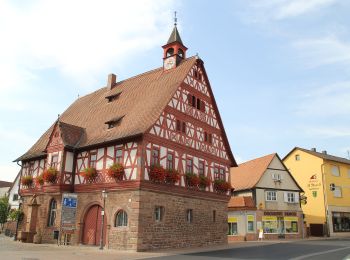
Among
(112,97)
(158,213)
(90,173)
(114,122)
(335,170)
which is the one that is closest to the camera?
(158,213)

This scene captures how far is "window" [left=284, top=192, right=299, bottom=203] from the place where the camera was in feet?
146

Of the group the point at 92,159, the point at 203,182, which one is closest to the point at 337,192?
the point at 203,182

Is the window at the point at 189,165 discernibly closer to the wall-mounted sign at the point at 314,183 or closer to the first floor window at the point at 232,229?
the first floor window at the point at 232,229

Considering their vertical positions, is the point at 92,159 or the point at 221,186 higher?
the point at 92,159

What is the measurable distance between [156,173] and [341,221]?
3637 centimetres

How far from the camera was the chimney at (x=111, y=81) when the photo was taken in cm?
3579

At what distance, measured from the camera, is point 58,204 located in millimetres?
27859

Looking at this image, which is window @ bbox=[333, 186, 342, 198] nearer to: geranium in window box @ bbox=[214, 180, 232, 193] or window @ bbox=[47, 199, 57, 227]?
geranium in window box @ bbox=[214, 180, 232, 193]

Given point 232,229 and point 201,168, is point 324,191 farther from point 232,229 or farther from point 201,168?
point 201,168

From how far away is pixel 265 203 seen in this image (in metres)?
42.5

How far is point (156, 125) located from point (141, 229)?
6916 mm

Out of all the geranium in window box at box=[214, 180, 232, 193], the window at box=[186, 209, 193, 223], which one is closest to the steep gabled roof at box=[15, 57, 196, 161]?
the window at box=[186, 209, 193, 223]

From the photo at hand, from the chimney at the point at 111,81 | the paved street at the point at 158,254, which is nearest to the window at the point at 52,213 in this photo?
the paved street at the point at 158,254

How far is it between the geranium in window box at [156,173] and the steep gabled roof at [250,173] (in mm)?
20050
